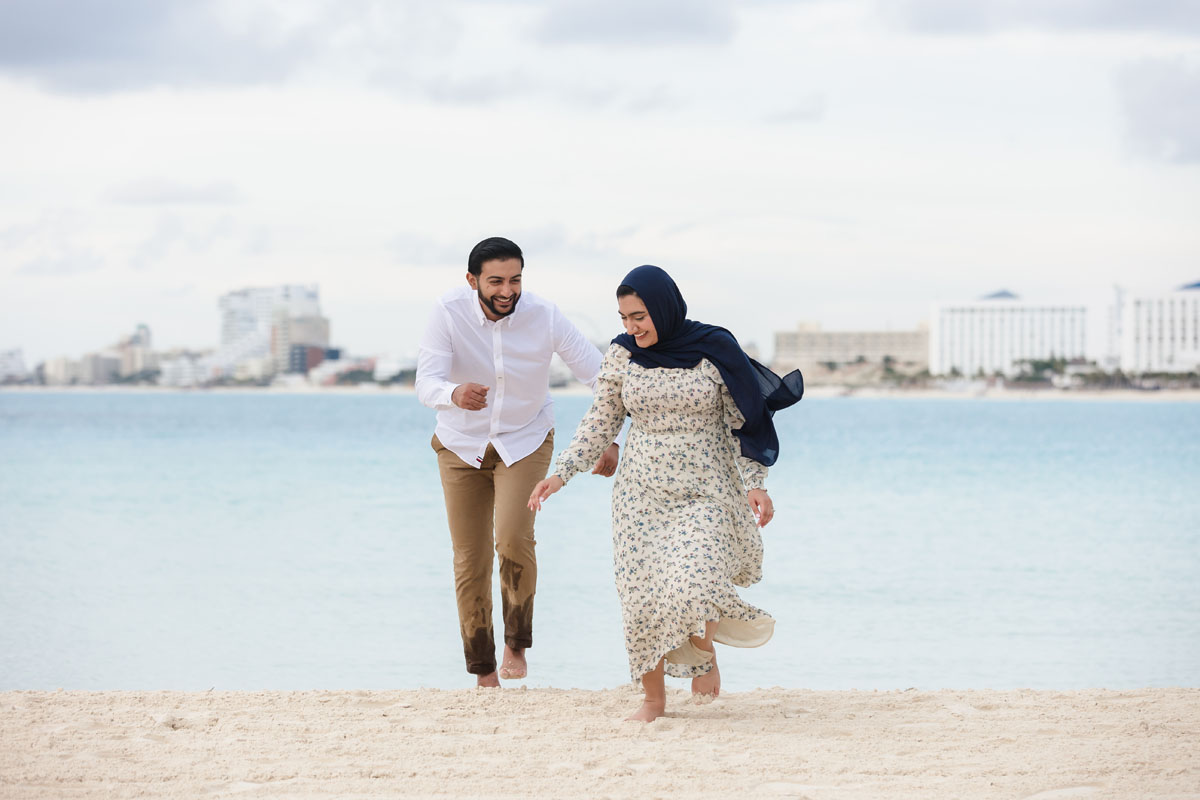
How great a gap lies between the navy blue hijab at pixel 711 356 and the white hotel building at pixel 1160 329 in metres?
148

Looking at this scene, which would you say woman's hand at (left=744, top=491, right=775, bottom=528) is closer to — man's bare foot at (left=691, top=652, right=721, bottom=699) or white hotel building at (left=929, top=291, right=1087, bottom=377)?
man's bare foot at (left=691, top=652, right=721, bottom=699)

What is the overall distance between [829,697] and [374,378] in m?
143

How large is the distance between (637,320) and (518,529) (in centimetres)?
124

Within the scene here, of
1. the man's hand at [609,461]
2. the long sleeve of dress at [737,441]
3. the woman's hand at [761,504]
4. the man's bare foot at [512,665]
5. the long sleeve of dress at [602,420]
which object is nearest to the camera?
the woman's hand at [761,504]

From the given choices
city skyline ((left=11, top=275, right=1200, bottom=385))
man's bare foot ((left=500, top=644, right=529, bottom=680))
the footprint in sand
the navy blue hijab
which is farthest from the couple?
city skyline ((left=11, top=275, right=1200, bottom=385))

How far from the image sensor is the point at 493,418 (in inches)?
213

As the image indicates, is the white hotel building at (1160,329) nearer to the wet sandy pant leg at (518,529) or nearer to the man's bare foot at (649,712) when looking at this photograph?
the wet sandy pant leg at (518,529)

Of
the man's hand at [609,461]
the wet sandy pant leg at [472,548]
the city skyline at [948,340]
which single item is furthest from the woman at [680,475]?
the city skyline at [948,340]

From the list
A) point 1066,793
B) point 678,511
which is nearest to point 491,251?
point 678,511

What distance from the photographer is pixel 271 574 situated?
12.1 meters

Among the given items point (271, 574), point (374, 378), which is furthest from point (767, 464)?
point (374, 378)

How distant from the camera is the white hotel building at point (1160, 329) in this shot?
141m

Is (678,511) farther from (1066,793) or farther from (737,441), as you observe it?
(1066,793)

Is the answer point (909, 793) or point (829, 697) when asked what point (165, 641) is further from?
point (909, 793)
